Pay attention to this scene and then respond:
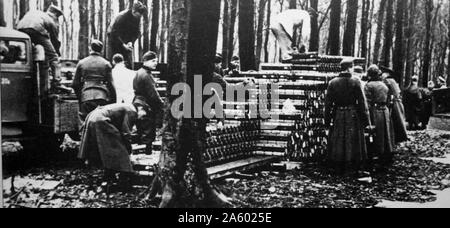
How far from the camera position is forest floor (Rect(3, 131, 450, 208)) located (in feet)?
17.0

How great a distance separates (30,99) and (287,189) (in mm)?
3071

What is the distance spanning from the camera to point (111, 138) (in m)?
5.59

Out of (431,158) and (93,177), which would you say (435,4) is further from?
(93,177)

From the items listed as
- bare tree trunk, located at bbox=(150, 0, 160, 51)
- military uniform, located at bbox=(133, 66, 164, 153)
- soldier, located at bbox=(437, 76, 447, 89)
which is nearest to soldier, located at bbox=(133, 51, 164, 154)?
military uniform, located at bbox=(133, 66, 164, 153)

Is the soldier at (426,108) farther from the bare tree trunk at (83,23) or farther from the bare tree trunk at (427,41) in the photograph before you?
the bare tree trunk at (83,23)

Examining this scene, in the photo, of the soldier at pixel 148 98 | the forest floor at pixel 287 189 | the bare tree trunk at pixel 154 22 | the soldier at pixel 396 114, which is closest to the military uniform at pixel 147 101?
the soldier at pixel 148 98

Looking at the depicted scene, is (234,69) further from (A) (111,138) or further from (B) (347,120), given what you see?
(A) (111,138)

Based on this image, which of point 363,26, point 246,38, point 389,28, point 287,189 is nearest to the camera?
point 287,189

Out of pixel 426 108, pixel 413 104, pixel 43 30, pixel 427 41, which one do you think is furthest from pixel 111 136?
pixel 426 108

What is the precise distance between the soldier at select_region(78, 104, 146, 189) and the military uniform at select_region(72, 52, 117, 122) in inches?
38.6

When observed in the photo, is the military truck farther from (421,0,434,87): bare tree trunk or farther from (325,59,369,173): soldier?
(421,0,434,87): bare tree trunk

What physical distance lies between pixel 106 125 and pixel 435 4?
4.23 m

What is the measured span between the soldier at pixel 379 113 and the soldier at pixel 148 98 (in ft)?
10.6

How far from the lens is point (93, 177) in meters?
5.90
